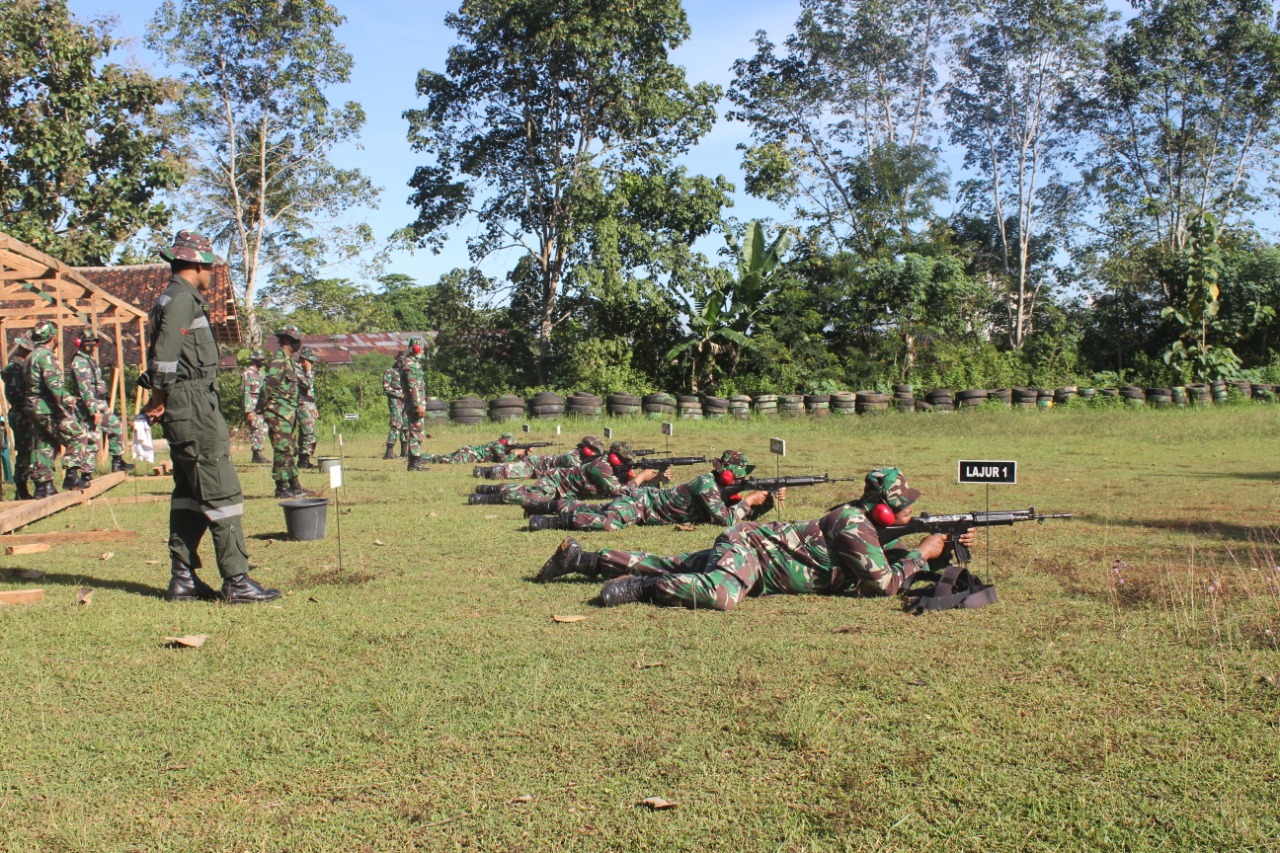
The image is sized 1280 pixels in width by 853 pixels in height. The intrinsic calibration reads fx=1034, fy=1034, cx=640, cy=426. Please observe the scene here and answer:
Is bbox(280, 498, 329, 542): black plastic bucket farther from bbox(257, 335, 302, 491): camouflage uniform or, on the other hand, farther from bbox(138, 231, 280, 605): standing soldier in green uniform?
bbox(257, 335, 302, 491): camouflage uniform

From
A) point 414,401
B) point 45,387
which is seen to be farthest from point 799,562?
point 414,401

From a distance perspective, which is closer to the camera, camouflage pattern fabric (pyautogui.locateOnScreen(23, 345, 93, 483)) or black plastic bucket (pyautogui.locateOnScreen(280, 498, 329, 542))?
black plastic bucket (pyautogui.locateOnScreen(280, 498, 329, 542))

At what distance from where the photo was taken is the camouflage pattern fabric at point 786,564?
6910 millimetres

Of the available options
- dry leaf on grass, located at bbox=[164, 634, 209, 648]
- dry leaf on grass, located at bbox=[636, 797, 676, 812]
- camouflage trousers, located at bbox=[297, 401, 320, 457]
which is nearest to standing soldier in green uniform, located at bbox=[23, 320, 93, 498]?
camouflage trousers, located at bbox=[297, 401, 320, 457]

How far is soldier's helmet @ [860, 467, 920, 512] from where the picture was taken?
695 cm

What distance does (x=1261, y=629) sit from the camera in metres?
A: 5.87

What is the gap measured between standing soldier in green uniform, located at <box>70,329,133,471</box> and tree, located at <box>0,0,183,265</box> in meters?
11.5

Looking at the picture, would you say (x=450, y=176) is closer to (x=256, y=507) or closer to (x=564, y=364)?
(x=564, y=364)

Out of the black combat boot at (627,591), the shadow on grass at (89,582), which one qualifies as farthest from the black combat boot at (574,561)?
the shadow on grass at (89,582)

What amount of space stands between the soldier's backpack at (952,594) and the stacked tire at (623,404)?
23234 millimetres

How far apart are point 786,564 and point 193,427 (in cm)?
414

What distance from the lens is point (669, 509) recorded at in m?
10.6

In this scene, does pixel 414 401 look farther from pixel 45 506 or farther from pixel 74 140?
pixel 74 140

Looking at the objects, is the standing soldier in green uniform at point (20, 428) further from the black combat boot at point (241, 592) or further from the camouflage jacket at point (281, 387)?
the black combat boot at point (241, 592)
